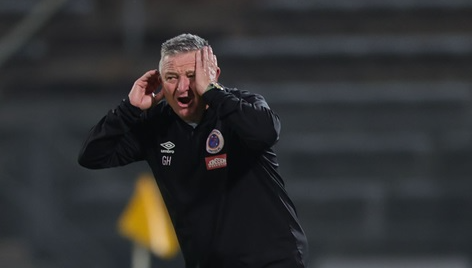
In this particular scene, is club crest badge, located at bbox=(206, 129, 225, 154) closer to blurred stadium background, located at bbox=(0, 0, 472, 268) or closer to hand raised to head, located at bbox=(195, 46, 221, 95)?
hand raised to head, located at bbox=(195, 46, 221, 95)

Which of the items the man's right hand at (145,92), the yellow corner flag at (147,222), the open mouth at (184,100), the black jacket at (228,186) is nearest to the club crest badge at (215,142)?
the black jacket at (228,186)

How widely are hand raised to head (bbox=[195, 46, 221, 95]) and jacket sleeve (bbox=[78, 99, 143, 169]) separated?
0.29 metres

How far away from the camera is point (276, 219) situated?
11.6 feet

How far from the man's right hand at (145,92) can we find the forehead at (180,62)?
5.3 inches

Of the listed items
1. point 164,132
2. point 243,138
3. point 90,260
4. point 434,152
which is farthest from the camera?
point 434,152

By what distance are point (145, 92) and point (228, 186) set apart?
1.48 ft

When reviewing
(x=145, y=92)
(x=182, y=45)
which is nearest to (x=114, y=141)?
(x=145, y=92)

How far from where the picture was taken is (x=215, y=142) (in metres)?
3.57

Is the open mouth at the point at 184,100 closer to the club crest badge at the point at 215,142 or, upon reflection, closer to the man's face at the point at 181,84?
the man's face at the point at 181,84

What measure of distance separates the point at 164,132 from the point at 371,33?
30.0ft

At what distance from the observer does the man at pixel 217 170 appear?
3.50 meters

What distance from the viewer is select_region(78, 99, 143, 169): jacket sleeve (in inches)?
145

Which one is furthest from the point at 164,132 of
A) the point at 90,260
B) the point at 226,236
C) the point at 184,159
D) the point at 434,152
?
the point at 434,152

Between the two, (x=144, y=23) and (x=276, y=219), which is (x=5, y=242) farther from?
(x=276, y=219)
